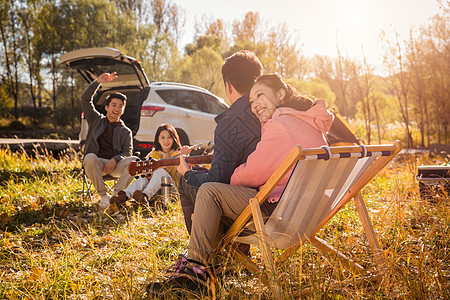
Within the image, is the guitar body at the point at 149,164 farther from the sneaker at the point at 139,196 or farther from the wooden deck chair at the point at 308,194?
the sneaker at the point at 139,196

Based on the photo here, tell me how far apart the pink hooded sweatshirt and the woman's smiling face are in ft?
0.38

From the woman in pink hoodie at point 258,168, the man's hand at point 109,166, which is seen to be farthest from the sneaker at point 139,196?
the woman in pink hoodie at point 258,168

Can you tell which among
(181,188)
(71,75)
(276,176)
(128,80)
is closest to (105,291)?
(181,188)

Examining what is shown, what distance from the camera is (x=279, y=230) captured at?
7.30 ft

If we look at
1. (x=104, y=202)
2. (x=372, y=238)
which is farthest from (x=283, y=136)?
(x=104, y=202)

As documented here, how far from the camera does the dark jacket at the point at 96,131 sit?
512 cm

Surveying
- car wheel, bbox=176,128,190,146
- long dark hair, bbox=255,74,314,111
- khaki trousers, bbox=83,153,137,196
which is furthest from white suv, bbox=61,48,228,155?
long dark hair, bbox=255,74,314,111

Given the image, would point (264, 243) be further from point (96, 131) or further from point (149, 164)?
point (96, 131)

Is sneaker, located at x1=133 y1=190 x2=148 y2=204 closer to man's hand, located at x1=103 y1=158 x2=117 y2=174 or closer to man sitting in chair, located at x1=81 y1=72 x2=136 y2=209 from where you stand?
man sitting in chair, located at x1=81 y1=72 x2=136 y2=209

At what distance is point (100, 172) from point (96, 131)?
566mm

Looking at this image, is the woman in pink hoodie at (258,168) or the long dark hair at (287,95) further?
the long dark hair at (287,95)

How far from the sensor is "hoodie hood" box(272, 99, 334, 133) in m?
2.15

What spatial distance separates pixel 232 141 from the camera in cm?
234

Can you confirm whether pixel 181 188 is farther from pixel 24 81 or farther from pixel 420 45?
pixel 24 81
